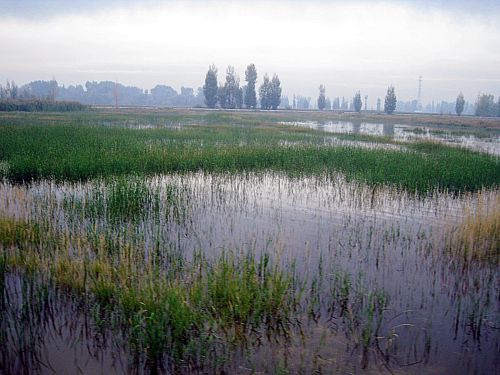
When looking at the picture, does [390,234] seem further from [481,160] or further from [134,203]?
[481,160]

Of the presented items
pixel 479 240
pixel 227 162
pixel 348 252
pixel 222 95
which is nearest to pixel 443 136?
pixel 227 162

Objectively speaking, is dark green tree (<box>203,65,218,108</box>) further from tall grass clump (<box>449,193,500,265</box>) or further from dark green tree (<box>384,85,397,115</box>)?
tall grass clump (<box>449,193,500,265</box>)

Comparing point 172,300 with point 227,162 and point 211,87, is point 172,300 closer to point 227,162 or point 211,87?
point 227,162

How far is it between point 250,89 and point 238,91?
3.60m

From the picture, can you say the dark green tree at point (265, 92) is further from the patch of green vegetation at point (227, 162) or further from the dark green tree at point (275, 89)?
the patch of green vegetation at point (227, 162)

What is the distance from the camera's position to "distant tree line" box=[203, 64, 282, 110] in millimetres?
89750

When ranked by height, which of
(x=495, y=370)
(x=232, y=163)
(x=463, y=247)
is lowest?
(x=495, y=370)

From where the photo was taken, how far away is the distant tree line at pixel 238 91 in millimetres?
89750

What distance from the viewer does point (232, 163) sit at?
17.6 m

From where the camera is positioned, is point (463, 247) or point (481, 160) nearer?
point (463, 247)

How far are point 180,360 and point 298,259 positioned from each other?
12.8 ft

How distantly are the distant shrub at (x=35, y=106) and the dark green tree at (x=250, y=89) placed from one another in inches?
1591

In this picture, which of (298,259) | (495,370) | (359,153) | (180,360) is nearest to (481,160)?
(359,153)

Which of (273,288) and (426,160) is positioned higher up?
(426,160)
